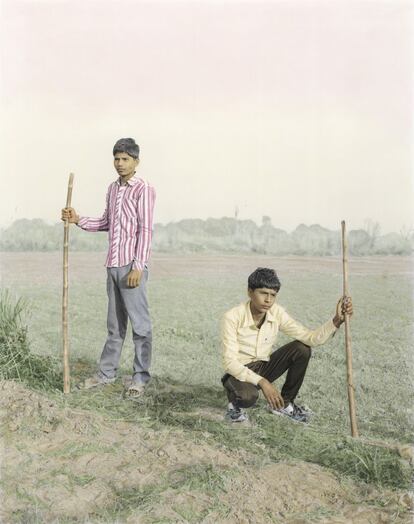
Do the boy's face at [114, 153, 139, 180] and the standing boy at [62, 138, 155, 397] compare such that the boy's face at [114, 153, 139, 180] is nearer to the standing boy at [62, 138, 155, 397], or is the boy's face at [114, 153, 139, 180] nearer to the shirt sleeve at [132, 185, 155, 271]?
the standing boy at [62, 138, 155, 397]

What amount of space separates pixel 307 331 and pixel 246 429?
2.64 feet

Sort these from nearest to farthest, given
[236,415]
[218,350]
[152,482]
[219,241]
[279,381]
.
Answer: [152,482] → [236,415] → [279,381] → [218,350] → [219,241]

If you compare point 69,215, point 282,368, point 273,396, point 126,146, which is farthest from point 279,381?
point 126,146

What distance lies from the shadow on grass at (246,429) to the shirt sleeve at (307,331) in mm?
642

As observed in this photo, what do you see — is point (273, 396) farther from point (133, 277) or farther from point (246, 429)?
point (133, 277)

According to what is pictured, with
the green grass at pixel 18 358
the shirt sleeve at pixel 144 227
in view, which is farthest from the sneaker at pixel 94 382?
the shirt sleeve at pixel 144 227

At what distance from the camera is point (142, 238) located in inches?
197

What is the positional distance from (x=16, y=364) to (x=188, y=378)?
5.14 feet

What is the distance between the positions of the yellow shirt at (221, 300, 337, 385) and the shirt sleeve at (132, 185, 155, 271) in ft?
2.89

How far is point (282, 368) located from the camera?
476cm

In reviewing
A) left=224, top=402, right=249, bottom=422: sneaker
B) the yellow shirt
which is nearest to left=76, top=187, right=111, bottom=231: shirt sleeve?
the yellow shirt

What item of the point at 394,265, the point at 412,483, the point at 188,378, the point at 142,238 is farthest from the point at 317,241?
the point at 412,483

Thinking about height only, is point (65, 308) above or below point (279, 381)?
above

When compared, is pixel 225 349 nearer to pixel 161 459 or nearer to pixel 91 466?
pixel 161 459
